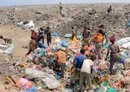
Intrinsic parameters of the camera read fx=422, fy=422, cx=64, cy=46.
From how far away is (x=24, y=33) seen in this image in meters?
27.3

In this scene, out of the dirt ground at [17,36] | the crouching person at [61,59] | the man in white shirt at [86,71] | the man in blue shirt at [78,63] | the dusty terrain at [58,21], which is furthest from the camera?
the dusty terrain at [58,21]

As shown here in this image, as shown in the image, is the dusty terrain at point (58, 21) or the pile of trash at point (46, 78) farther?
the dusty terrain at point (58, 21)

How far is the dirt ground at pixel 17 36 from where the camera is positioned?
2065 cm

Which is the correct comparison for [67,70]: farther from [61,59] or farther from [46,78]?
[46,78]

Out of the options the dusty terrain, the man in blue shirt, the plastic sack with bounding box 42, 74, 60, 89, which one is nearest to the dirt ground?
the dusty terrain

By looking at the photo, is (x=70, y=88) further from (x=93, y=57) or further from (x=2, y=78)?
(x=2, y=78)

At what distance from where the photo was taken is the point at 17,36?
86.9 feet

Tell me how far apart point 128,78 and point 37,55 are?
4024 mm

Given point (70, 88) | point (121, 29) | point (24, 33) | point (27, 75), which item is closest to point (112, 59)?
point (70, 88)

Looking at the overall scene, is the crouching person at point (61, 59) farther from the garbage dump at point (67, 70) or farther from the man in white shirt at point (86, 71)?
the man in white shirt at point (86, 71)

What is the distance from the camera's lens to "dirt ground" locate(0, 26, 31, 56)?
67.7ft

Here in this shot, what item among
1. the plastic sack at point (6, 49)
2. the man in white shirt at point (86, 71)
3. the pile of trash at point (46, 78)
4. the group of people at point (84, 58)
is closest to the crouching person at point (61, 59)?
the group of people at point (84, 58)

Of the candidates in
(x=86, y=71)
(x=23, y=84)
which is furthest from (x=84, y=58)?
(x=23, y=84)

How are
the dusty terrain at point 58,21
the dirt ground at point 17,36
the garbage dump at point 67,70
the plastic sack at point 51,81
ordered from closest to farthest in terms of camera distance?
the garbage dump at point 67,70, the plastic sack at point 51,81, the dirt ground at point 17,36, the dusty terrain at point 58,21
